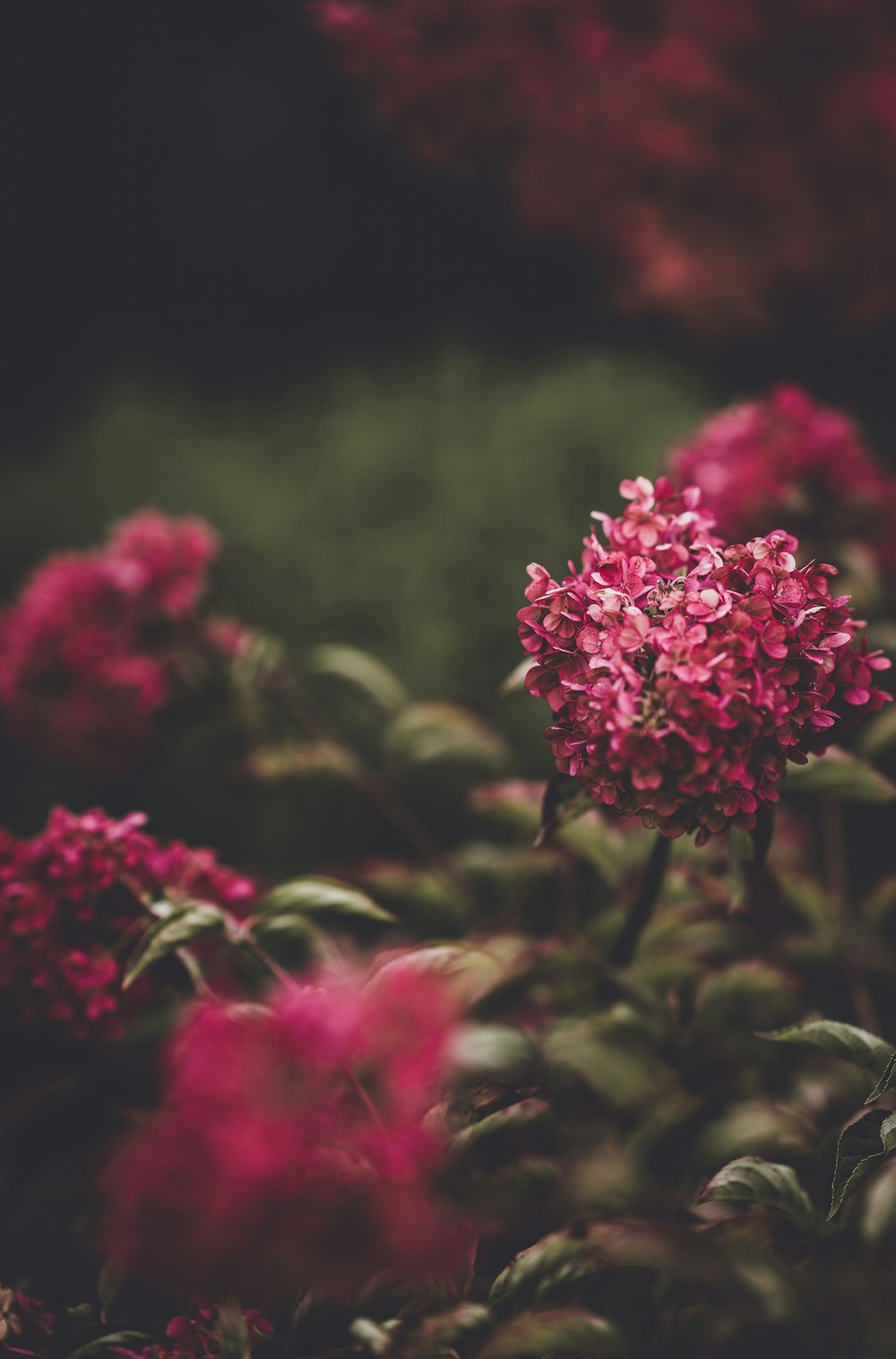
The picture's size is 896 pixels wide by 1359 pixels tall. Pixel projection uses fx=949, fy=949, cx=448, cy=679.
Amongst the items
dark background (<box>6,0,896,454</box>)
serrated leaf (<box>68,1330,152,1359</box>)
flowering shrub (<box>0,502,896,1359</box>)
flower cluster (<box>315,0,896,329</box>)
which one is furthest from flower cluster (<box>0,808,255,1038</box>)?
dark background (<box>6,0,896,454</box>)

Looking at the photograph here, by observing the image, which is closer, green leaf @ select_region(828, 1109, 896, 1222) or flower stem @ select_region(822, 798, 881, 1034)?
green leaf @ select_region(828, 1109, 896, 1222)

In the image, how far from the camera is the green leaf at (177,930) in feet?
2.59

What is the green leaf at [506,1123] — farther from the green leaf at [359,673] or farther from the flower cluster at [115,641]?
the flower cluster at [115,641]

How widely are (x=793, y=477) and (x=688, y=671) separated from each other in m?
0.71

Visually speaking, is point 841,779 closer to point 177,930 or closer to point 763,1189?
point 763,1189

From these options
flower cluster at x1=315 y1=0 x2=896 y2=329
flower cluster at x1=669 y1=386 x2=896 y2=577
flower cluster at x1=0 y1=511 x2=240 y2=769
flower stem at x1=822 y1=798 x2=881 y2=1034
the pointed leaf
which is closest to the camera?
the pointed leaf

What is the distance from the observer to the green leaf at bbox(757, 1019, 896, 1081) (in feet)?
2.53

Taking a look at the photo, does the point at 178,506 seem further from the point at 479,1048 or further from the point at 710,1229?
the point at 710,1229

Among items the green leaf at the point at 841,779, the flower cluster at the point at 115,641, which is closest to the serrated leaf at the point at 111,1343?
the green leaf at the point at 841,779

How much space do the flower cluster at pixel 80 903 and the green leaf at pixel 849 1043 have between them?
542 millimetres

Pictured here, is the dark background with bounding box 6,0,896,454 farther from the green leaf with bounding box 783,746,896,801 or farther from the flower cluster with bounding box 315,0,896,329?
the green leaf with bounding box 783,746,896,801

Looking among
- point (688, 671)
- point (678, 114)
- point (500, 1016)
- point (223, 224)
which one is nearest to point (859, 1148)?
point (688, 671)

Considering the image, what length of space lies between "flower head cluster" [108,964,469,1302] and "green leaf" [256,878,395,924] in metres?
0.15

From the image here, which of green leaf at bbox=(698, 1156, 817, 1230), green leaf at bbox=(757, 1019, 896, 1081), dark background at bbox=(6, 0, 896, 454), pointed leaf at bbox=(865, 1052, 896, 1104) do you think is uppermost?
dark background at bbox=(6, 0, 896, 454)
